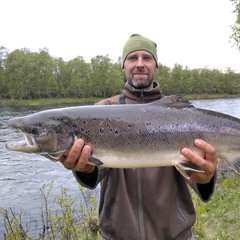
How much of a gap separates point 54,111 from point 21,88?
68658 millimetres

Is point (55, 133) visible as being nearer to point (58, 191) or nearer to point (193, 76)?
point (58, 191)

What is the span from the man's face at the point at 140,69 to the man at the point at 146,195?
964mm

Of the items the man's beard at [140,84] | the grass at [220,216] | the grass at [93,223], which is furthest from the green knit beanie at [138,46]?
the grass at [220,216]

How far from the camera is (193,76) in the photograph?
9250 cm

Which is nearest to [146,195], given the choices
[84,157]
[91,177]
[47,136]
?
[91,177]

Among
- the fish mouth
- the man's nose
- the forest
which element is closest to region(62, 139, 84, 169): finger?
the fish mouth

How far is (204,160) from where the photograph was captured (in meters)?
2.75

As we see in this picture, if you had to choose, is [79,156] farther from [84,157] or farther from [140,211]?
[140,211]

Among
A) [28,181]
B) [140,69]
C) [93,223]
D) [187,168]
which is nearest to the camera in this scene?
[187,168]

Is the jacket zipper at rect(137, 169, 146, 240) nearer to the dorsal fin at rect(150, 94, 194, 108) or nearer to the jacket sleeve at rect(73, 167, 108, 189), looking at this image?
the jacket sleeve at rect(73, 167, 108, 189)

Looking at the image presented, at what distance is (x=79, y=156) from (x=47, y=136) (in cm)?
37

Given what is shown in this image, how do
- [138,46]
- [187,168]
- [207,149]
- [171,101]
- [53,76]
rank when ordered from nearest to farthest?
1. [187,168]
2. [207,149]
3. [171,101]
4. [138,46]
5. [53,76]

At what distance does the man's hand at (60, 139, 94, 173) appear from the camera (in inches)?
106

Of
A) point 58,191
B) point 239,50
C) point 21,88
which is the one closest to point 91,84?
point 21,88
